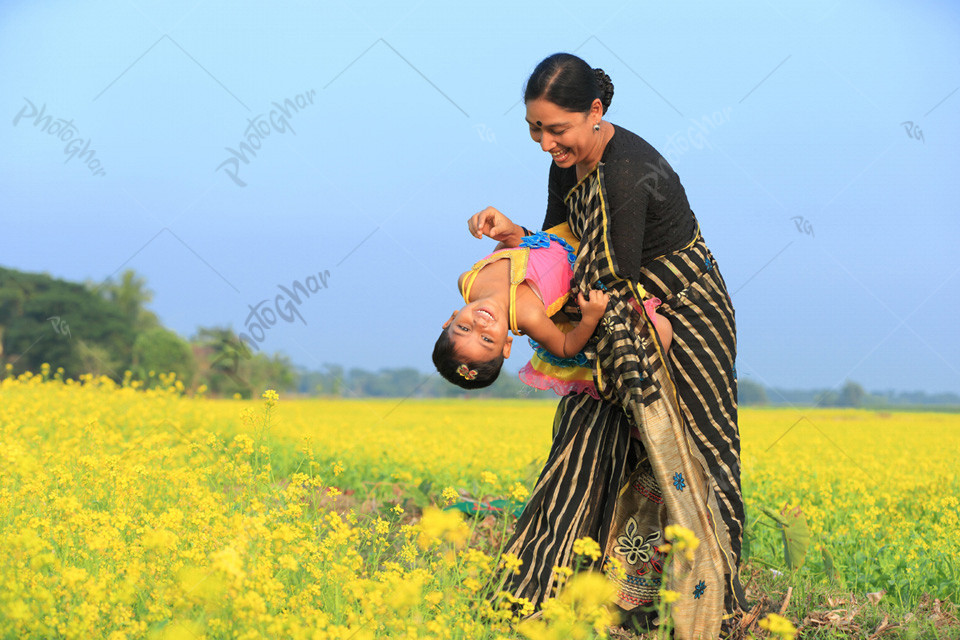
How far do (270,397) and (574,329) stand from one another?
1293 millimetres

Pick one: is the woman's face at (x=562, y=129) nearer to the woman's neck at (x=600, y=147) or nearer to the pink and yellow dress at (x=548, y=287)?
the woman's neck at (x=600, y=147)

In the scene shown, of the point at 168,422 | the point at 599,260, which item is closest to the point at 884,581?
the point at 599,260

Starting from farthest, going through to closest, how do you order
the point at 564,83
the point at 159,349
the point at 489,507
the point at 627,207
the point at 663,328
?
the point at 159,349 → the point at 489,507 → the point at 663,328 → the point at 627,207 → the point at 564,83

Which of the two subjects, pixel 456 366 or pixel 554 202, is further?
pixel 554 202

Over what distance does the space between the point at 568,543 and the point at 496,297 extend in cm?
113

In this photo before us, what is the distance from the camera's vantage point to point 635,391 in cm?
300

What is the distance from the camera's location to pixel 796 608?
3570 mm

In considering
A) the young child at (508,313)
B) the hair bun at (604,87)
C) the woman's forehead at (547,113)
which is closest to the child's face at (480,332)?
the young child at (508,313)

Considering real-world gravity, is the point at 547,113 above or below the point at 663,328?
above

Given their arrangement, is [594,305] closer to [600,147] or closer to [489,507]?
[600,147]

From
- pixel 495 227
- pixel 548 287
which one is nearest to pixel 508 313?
pixel 548 287

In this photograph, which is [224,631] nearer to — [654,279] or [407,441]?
[654,279]

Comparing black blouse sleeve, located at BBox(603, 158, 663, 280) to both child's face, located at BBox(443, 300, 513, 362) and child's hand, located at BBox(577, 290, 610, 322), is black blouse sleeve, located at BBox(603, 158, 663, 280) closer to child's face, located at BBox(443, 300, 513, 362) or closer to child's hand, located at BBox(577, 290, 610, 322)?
child's hand, located at BBox(577, 290, 610, 322)

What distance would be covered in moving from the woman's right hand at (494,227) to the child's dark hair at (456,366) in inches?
19.6
